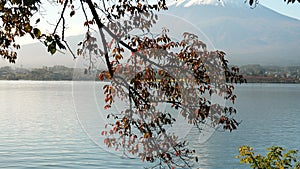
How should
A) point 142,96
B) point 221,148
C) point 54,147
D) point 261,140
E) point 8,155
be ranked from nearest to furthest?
1. point 142,96
2. point 8,155
3. point 54,147
4. point 221,148
5. point 261,140

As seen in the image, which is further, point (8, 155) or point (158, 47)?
point (8, 155)

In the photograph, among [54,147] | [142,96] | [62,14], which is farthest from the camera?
[54,147]

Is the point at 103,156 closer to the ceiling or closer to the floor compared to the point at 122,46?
closer to the floor

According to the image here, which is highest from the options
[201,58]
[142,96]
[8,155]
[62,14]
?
[62,14]

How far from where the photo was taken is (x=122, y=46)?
→ 5844 mm

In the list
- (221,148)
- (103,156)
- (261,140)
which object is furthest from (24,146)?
(261,140)

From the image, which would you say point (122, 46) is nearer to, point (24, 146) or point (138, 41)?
point (138, 41)

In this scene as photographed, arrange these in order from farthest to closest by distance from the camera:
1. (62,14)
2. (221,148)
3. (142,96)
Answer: (221,148) → (142,96) → (62,14)

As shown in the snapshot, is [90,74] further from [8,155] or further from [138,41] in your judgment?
[8,155]

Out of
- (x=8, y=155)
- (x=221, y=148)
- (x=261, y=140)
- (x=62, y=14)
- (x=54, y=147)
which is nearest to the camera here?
(x=62, y=14)

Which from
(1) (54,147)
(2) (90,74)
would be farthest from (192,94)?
(1) (54,147)

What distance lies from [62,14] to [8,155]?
23.3 metres

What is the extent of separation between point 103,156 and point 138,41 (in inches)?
858

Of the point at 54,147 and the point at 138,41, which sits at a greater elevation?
the point at 138,41
